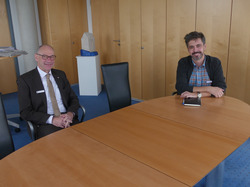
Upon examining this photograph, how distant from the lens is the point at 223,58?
3521 mm

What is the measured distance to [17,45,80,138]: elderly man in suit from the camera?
7.40 ft

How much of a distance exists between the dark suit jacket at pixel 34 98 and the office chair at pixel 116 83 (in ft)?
1.50

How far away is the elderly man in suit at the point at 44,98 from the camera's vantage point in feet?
7.40

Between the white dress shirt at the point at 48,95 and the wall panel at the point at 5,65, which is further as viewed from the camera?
the wall panel at the point at 5,65

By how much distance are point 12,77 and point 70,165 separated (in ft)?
17.8

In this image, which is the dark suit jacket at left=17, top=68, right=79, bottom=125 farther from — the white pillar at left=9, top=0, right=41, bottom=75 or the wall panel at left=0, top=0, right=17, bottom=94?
the wall panel at left=0, top=0, right=17, bottom=94

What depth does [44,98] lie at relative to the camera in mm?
2371

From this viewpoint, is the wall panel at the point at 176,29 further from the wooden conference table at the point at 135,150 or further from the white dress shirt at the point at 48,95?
the white dress shirt at the point at 48,95

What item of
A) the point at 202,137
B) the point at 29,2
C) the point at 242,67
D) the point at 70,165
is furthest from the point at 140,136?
the point at 29,2

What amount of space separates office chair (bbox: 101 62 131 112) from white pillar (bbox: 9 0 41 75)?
12.1 feet

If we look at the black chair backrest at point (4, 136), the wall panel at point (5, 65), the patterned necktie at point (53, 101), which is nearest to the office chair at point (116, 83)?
the patterned necktie at point (53, 101)

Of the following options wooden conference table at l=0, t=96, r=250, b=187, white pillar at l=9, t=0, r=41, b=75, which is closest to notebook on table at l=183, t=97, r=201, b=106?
wooden conference table at l=0, t=96, r=250, b=187

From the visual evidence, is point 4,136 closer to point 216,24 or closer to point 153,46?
point 216,24

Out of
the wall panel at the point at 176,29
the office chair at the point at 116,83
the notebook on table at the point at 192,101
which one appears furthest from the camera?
the wall panel at the point at 176,29
